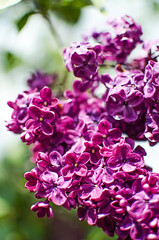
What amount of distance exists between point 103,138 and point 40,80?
2.53 feet

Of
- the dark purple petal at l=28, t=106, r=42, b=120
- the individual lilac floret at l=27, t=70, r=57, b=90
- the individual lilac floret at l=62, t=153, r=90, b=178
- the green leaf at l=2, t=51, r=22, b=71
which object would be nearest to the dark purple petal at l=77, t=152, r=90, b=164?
the individual lilac floret at l=62, t=153, r=90, b=178

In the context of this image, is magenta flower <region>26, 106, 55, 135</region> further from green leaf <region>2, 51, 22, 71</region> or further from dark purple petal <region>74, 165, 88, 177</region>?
green leaf <region>2, 51, 22, 71</region>

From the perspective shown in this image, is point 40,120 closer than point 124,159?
No

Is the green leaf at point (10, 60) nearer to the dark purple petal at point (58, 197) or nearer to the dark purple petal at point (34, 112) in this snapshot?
the dark purple petal at point (34, 112)

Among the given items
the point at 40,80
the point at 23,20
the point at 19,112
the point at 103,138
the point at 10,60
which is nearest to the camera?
the point at 103,138

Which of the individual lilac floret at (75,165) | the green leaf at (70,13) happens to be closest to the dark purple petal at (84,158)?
the individual lilac floret at (75,165)

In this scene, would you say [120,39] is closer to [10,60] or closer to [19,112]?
[19,112]

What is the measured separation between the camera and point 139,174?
152cm

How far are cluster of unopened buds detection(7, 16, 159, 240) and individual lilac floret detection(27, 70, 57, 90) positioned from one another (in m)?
0.30

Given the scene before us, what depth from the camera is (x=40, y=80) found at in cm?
227

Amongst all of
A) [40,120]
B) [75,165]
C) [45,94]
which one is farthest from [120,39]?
[75,165]

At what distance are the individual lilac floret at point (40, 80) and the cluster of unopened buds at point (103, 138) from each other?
30 cm

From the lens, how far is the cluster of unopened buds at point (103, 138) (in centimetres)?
145

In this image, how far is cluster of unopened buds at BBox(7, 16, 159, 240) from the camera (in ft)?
4.75
